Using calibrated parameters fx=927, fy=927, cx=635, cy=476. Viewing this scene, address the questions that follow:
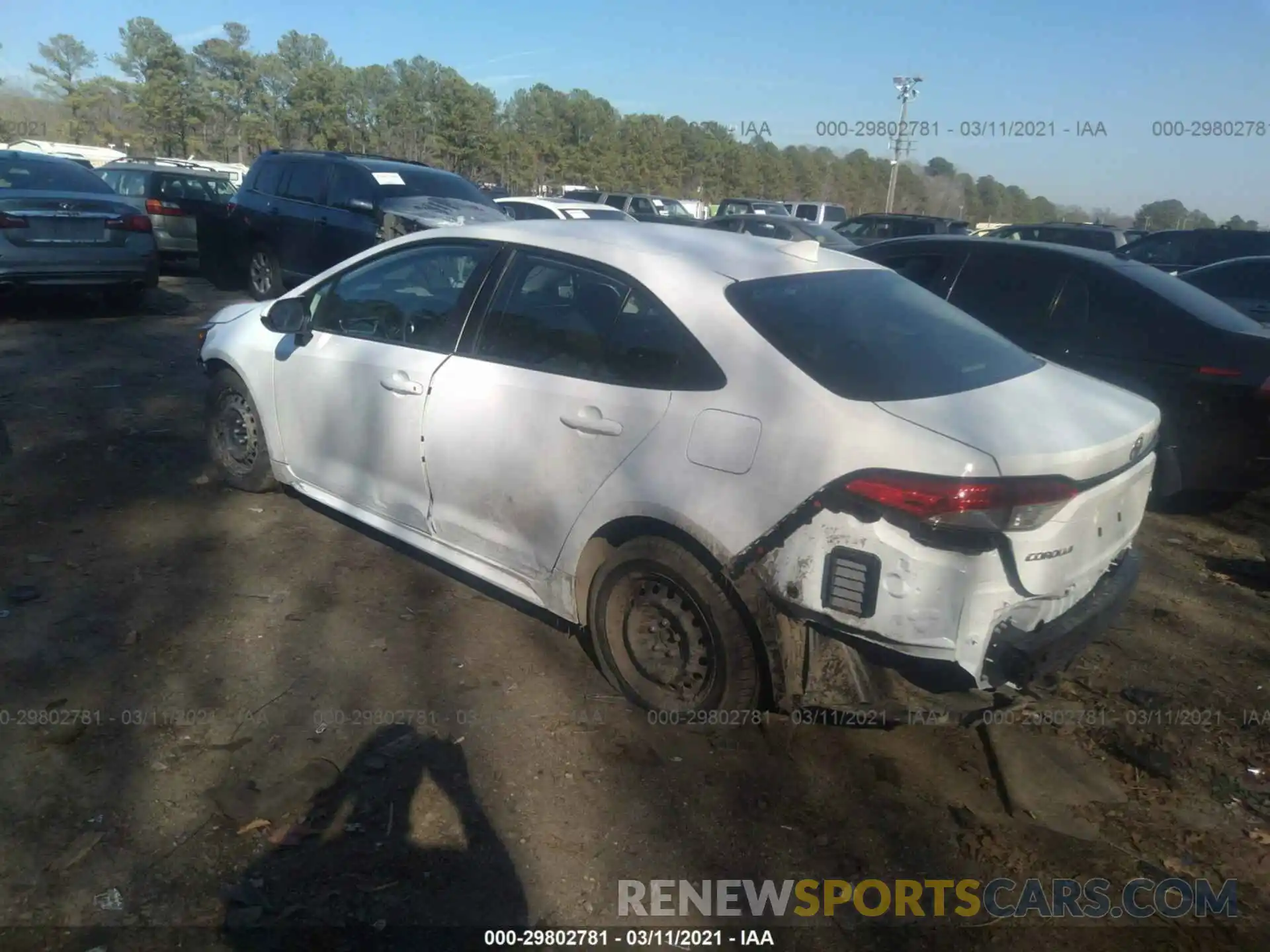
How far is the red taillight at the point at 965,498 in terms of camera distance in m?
2.63

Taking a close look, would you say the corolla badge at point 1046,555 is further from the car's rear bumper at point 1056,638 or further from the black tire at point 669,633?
the black tire at point 669,633

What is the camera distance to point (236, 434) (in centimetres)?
528

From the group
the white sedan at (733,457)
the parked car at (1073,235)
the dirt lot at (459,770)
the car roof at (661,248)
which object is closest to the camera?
the dirt lot at (459,770)

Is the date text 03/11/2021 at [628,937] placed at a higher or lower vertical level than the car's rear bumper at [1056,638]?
lower

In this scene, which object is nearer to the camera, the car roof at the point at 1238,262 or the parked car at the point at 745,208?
the car roof at the point at 1238,262

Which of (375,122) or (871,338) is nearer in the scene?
(871,338)

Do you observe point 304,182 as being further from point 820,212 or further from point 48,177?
point 820,212

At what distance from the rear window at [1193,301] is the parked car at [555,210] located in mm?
9561

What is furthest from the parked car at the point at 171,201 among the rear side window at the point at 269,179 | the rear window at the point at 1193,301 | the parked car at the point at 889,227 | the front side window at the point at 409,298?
the parked car at the point at 889,227

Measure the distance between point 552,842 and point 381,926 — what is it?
56 cm

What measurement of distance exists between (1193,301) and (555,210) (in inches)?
457

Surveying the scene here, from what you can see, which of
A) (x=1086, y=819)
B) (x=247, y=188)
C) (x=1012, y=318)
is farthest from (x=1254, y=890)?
(x=247, y=188)

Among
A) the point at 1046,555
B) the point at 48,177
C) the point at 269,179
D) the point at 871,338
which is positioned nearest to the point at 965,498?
the point at 1046,555

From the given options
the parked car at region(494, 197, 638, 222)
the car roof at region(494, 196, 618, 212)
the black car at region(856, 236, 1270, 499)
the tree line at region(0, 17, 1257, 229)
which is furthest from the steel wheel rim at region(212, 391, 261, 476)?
the tree line at region(0, 17, 1257, 229)
